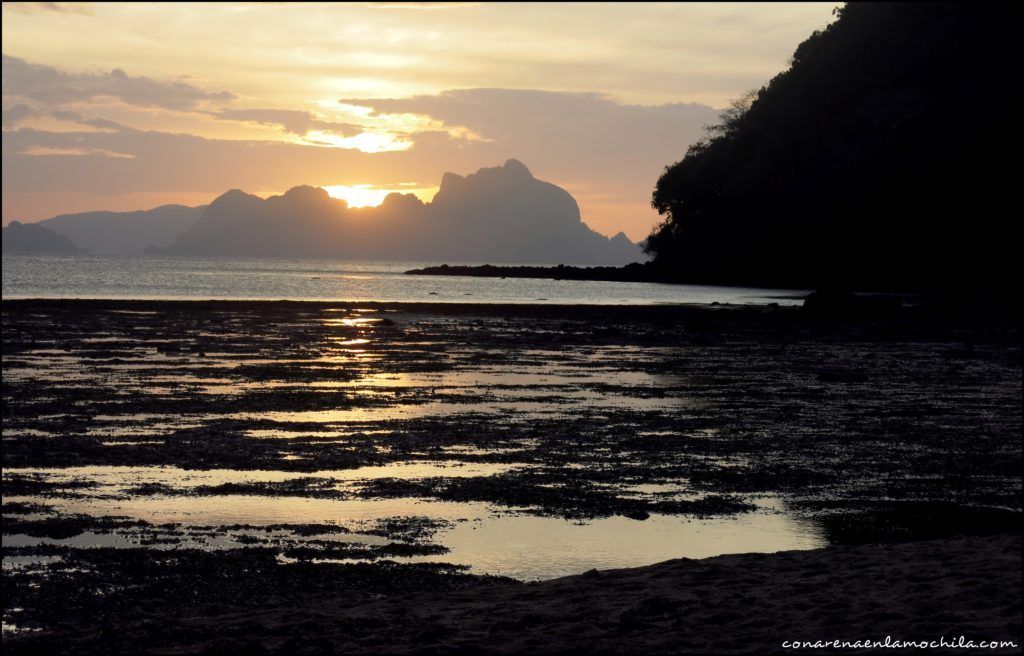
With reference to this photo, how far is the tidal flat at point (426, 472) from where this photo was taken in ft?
32.8

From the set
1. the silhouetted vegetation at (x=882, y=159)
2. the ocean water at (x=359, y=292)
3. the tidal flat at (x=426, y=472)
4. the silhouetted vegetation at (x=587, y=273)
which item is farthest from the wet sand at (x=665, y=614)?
the silhouetted vegetation at (x=587, y=273)

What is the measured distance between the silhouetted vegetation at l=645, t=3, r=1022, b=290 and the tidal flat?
67.8 metres

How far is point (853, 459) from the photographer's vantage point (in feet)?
55.6

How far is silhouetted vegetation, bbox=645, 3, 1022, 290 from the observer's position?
95750 millimetres

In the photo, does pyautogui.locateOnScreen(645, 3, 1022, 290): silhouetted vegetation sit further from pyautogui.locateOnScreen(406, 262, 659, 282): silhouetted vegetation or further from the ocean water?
pyautogui.locateOnScreen(406, 262, 659, 282): silhouetted vegetation

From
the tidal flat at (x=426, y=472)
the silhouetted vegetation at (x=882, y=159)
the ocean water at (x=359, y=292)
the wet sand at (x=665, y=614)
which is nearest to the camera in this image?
the wet sand at (x=665, y=614)

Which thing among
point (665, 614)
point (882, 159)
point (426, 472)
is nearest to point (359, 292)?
point (882, 159)

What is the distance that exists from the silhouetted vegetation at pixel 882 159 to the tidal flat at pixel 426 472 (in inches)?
2669

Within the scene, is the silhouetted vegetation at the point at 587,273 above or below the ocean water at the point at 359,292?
above

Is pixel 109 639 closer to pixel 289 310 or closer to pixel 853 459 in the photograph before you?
pixel 853 459

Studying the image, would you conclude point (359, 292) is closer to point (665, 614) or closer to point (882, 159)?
point (882, 159)

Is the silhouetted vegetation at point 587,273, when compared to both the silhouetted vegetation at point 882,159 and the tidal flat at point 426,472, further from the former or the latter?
the tidal flat at point 426,472

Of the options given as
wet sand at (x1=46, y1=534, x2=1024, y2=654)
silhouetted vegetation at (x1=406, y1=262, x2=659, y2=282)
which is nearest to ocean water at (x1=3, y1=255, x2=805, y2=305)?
silhouetted vegetation at (x1=406, y1=262, x2=659, y2=282)

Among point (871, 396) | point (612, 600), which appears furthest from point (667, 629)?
point (871, 396)
